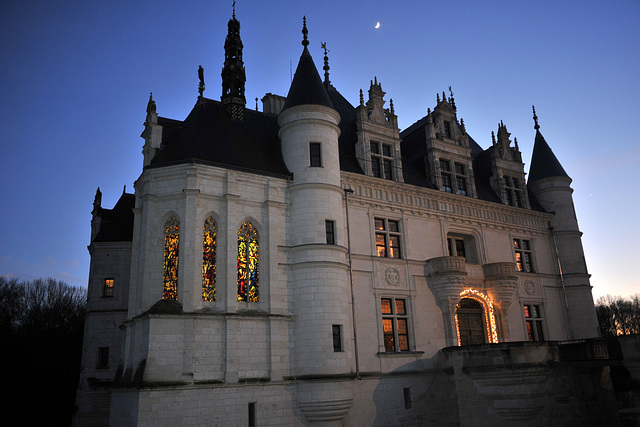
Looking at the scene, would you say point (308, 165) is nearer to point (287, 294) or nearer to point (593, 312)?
point (287, 294)

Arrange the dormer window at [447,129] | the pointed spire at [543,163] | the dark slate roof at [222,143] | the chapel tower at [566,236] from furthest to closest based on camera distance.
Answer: the pointed spire at [543,163] < the chapel tower at [566,236] < the dormer window at [447,129] < the dark slate roof at [222,143]

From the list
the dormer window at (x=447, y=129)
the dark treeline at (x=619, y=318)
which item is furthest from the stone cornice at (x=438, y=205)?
the dark treeline at (x=619, y=318)

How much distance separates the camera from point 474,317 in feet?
79.7

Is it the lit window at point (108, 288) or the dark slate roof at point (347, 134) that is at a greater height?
the dark slate roof at point (347, 134)

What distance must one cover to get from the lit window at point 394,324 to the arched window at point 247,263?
609 cm

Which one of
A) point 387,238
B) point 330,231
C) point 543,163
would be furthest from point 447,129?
point 330,231

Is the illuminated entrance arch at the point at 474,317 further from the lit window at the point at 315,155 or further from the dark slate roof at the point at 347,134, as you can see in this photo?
the lit window at the point at 315,155

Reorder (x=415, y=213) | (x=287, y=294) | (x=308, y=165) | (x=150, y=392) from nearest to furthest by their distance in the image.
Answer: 1. (x=150, y=392)
2. (x=287, y=294)
3. (x=308, y=165)
4. (x=415, y=213)

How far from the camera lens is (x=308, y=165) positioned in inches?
817

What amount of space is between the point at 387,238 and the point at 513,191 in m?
10.8

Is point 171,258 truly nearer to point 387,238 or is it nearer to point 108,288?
point 108,288

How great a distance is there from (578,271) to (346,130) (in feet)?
Answer: 53.4

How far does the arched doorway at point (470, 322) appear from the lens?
2359 cm

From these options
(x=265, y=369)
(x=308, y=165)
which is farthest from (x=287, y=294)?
(x=308, y=165)
